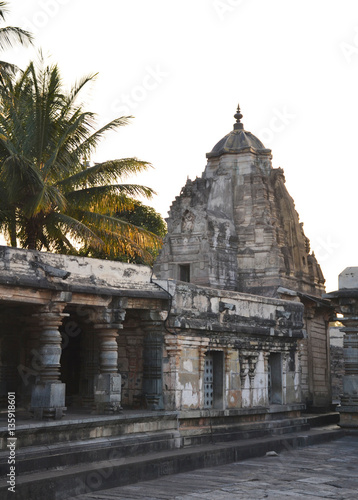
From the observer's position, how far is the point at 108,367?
12.7 metres

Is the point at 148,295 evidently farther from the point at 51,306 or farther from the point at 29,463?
the point at 29,463

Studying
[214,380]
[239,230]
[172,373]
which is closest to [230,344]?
[214,380]

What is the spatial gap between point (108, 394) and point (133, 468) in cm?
176

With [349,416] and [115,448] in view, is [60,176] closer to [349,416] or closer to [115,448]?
[115,448]

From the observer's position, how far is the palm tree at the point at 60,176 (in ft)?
51.8

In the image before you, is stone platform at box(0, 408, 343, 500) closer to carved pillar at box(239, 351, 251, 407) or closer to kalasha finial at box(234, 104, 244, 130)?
carved pillar at box(239, 351, 251, 407)

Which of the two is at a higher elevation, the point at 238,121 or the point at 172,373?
the point at 238,121

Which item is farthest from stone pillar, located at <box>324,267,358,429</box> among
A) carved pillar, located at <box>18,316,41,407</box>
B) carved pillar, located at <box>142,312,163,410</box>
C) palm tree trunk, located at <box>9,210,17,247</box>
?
carved pillar, located at <box>18,316,41,407</box>

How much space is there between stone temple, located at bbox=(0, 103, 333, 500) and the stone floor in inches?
17.7

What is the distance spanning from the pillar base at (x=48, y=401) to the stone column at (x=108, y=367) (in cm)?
118

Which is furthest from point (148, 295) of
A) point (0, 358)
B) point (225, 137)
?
point (225, 137)

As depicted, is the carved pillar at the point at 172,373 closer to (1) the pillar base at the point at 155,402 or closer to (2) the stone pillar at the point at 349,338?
(1) the pillar base at the point at 155,402

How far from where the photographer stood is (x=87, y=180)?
17.0 metres

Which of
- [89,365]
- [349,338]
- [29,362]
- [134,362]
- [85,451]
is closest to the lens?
[85,451]
